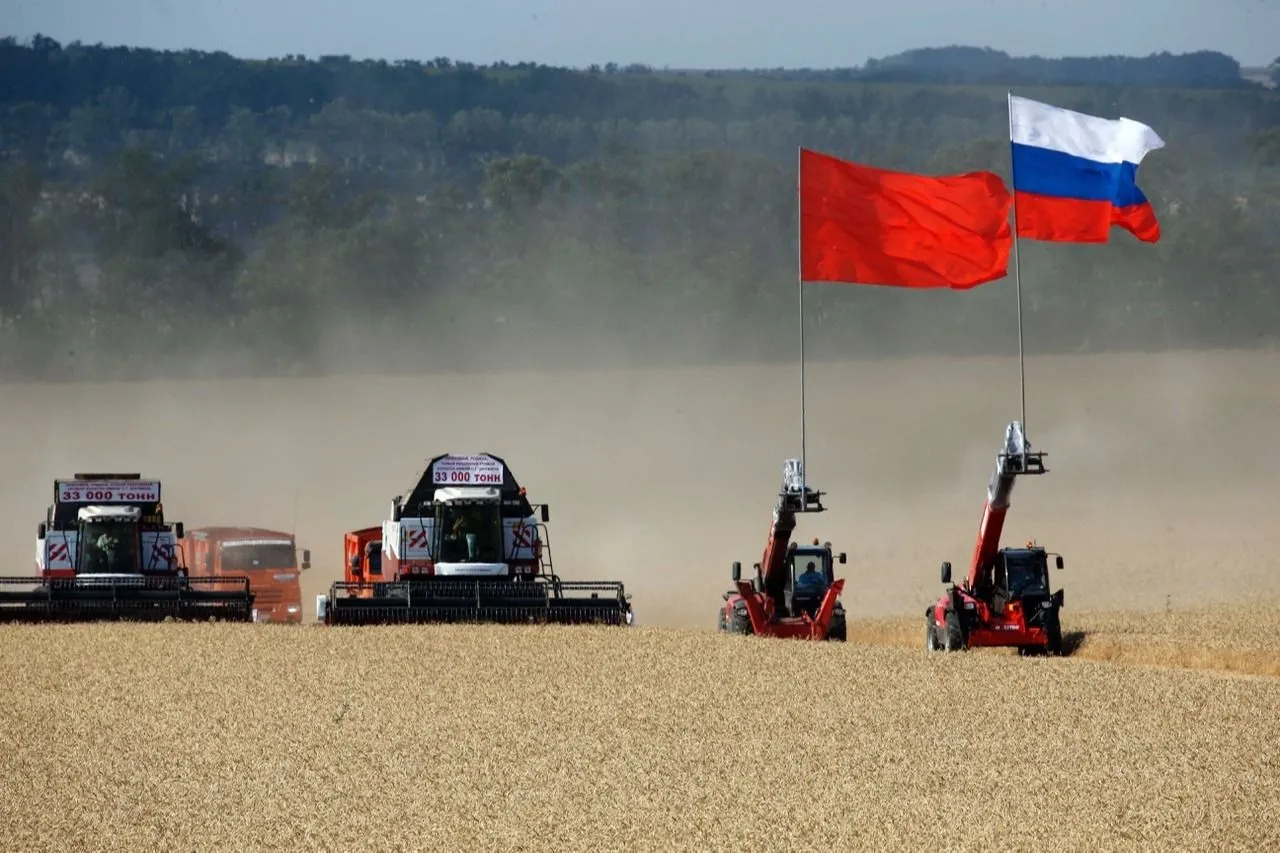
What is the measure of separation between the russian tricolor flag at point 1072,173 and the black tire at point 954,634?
561 centimetres

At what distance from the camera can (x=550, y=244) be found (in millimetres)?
91562

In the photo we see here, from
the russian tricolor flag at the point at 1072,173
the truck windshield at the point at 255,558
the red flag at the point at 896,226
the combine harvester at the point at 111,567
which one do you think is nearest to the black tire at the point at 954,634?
the red flag at the point at 896,226

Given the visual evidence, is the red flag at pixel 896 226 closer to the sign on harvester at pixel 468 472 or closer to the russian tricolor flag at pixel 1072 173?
the russian tricolor flag at pixel 1072 173

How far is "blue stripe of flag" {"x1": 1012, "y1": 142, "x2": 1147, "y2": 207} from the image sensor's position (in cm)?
2773

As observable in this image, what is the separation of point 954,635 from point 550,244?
2534 inches

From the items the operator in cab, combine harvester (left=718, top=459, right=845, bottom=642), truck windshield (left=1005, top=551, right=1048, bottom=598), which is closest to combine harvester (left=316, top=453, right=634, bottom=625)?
combine harvester (left=718, top=459, right=845, bottom=642)

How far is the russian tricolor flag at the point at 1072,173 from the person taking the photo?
27.7 meters

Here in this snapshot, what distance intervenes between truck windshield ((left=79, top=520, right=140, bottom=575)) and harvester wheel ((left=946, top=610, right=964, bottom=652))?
1456 centimetres

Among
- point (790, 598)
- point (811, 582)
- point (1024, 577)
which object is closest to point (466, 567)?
point (790, 598)

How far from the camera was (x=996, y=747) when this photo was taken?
20.4m

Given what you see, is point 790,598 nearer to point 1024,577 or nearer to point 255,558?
point 1024,577

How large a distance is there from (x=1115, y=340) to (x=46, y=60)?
5876 cm

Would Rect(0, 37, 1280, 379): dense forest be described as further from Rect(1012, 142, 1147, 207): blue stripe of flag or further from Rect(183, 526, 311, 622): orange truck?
Rect(1012, 142, 1147, 207): blue stripe of flag

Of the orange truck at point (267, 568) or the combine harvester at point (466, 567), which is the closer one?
the combine harvester at point (466, 567)
